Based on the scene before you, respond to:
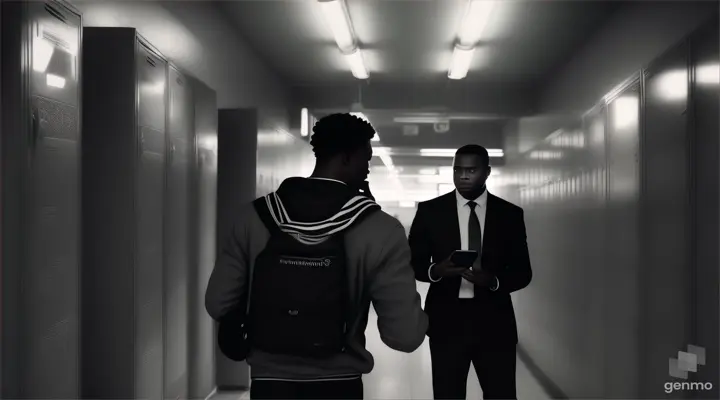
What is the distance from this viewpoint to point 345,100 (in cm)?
603

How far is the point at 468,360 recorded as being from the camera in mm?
2650

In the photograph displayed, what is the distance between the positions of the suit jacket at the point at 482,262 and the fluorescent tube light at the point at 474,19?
1.39m

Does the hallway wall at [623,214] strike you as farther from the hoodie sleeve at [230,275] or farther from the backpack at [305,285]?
the hoodie sleeve at [230,275]

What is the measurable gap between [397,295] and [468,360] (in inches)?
47.8

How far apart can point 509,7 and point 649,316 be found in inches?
96.3

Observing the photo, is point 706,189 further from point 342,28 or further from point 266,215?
point 342,28

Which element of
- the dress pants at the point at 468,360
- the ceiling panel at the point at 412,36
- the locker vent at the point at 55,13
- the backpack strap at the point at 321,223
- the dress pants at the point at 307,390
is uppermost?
the ceiling panel at the point at 412,36

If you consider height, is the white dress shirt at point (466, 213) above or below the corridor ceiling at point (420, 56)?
below

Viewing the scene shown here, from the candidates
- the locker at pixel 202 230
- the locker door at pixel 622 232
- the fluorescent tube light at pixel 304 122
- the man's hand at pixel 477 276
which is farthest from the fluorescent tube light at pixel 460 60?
the man's hand at pixel 477 276

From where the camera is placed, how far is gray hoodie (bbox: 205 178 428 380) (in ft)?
5.21

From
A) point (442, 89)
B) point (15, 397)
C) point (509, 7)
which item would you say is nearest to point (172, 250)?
point (15, 397)

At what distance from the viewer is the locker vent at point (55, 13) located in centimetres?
220

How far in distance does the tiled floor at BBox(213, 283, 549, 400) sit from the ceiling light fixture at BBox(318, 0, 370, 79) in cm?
260

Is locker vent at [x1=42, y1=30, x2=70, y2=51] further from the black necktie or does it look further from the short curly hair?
the black necktie
